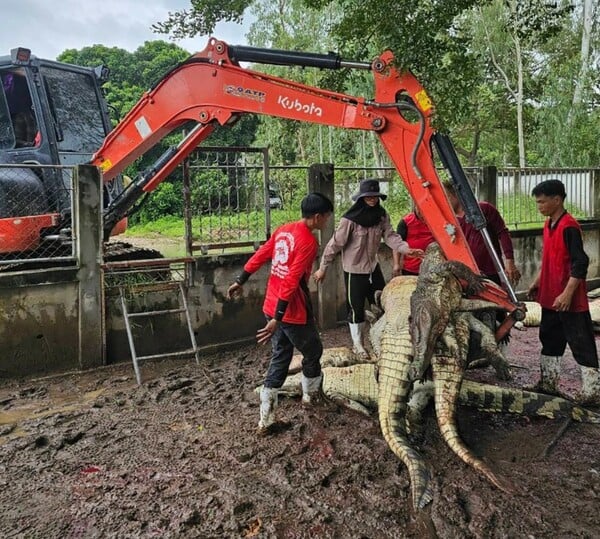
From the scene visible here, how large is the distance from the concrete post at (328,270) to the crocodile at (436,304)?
3.28 meters

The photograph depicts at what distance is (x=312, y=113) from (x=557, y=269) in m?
2.55

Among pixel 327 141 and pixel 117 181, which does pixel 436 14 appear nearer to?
pixel 117 181

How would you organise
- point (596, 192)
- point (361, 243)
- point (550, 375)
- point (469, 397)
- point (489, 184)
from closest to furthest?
point (469, 397) → point (550, 375) → point (361, 243) → point (489, 184) → point (596, 192)

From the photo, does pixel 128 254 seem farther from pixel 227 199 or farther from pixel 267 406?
pixel 267 406

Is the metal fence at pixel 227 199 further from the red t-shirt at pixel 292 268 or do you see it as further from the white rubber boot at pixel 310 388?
the white rubber boot at pixel 310 388

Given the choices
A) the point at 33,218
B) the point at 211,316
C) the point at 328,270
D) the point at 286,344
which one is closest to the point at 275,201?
the point at 328,270

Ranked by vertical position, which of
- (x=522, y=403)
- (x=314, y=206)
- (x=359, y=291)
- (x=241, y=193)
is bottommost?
(x=522, y=403)

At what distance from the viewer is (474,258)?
4.63 meters

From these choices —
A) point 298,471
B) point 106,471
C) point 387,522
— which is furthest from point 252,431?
point 387,522

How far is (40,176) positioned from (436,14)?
447 cm

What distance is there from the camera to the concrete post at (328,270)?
688 centimetres

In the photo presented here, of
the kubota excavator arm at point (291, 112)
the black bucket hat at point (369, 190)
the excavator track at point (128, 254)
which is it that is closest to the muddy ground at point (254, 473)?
the kubota excavator arm at point (291, 112)

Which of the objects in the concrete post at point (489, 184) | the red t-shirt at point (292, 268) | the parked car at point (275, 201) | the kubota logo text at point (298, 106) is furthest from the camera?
the concrete post at point (489, 184)

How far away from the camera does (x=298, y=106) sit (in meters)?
4.86
